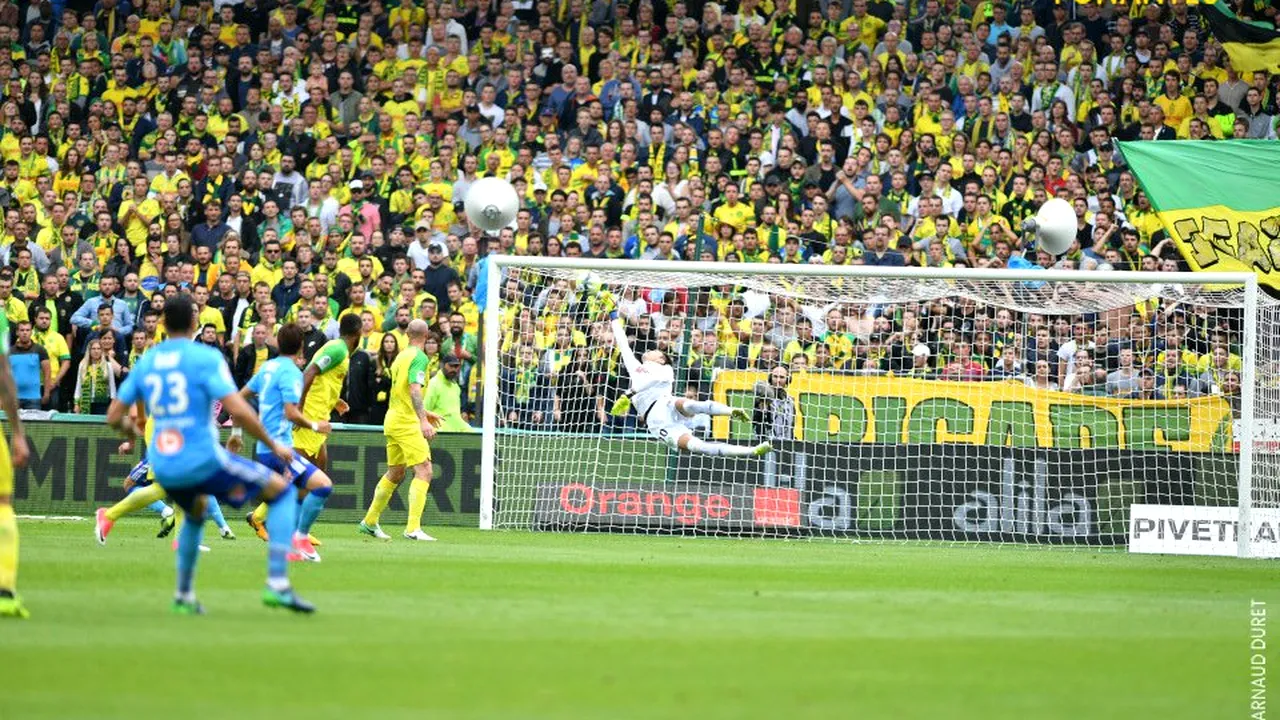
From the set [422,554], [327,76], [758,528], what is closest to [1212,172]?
[758,528]

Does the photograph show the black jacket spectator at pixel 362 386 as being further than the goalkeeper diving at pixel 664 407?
Yes

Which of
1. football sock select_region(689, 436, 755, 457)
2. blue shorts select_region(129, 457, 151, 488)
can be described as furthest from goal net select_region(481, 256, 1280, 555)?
blue shorts select_region(129, 457, 151, 488)

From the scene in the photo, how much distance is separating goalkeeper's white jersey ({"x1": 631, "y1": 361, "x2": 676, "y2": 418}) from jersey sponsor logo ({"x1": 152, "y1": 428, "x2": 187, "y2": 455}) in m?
11.5

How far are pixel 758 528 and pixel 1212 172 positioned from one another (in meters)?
6.76

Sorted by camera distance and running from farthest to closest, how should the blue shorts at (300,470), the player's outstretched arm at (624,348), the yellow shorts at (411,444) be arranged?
the player's outstretched arm at (624,348), the yellow shorts at (411,444), the blue shorts at (300,470)

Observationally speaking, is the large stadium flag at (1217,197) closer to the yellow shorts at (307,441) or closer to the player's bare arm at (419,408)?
the player's bare arm at (419,408)

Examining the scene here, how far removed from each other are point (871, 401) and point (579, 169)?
6.44m

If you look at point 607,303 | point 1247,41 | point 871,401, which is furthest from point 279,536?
point 1247,41

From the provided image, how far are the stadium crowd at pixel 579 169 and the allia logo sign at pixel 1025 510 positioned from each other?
133 cm

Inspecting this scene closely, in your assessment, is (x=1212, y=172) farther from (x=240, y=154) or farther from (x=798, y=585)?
(x=240, y=154)

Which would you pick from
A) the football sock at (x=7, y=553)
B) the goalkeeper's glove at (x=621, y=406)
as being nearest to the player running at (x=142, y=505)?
the football sock at (x=7, y=553)

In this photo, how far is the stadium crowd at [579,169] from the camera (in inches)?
876

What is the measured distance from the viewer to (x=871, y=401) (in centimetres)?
2147

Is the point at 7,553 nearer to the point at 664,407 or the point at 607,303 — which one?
the point at 664,407
